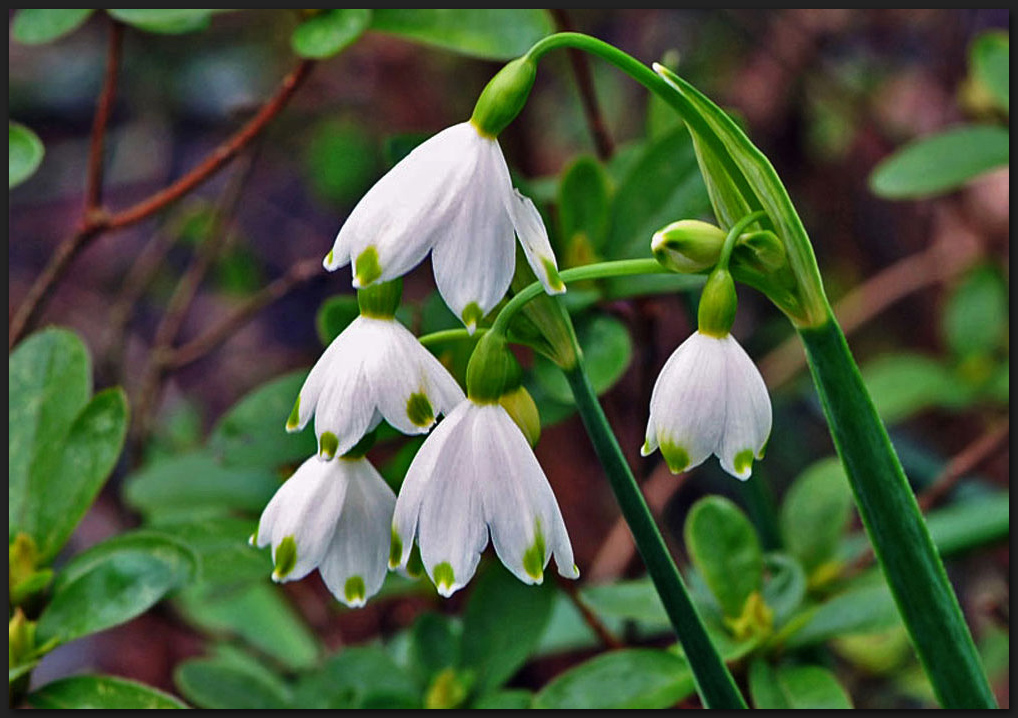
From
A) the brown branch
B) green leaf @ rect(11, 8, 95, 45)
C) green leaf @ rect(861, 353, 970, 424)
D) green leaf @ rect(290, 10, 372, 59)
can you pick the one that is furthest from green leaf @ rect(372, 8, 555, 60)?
green leaf @ rect(861, 353, 970, 424)

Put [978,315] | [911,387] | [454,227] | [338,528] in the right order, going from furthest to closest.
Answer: [978,315], [911,387], [338,528], [454,227]

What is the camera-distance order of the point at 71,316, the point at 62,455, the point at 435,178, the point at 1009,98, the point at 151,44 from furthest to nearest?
the point at 151,44
the point at 71,316
the point at 1009,98
the point at 62,455
the point at 435,178

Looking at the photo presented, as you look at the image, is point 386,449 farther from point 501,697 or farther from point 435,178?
point 435,178

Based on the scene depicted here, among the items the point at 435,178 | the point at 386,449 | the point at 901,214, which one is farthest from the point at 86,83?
the point at 435,178

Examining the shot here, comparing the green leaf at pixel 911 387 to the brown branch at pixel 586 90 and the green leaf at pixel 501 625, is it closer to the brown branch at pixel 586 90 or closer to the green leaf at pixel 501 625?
the brown branch at pixel 586 90

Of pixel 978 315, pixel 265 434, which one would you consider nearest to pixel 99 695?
pixel 265 434

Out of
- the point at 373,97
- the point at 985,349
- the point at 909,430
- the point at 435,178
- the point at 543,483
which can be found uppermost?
the point at 435,178

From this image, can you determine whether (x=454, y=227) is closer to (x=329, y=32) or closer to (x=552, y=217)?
(x=329, y=32)
